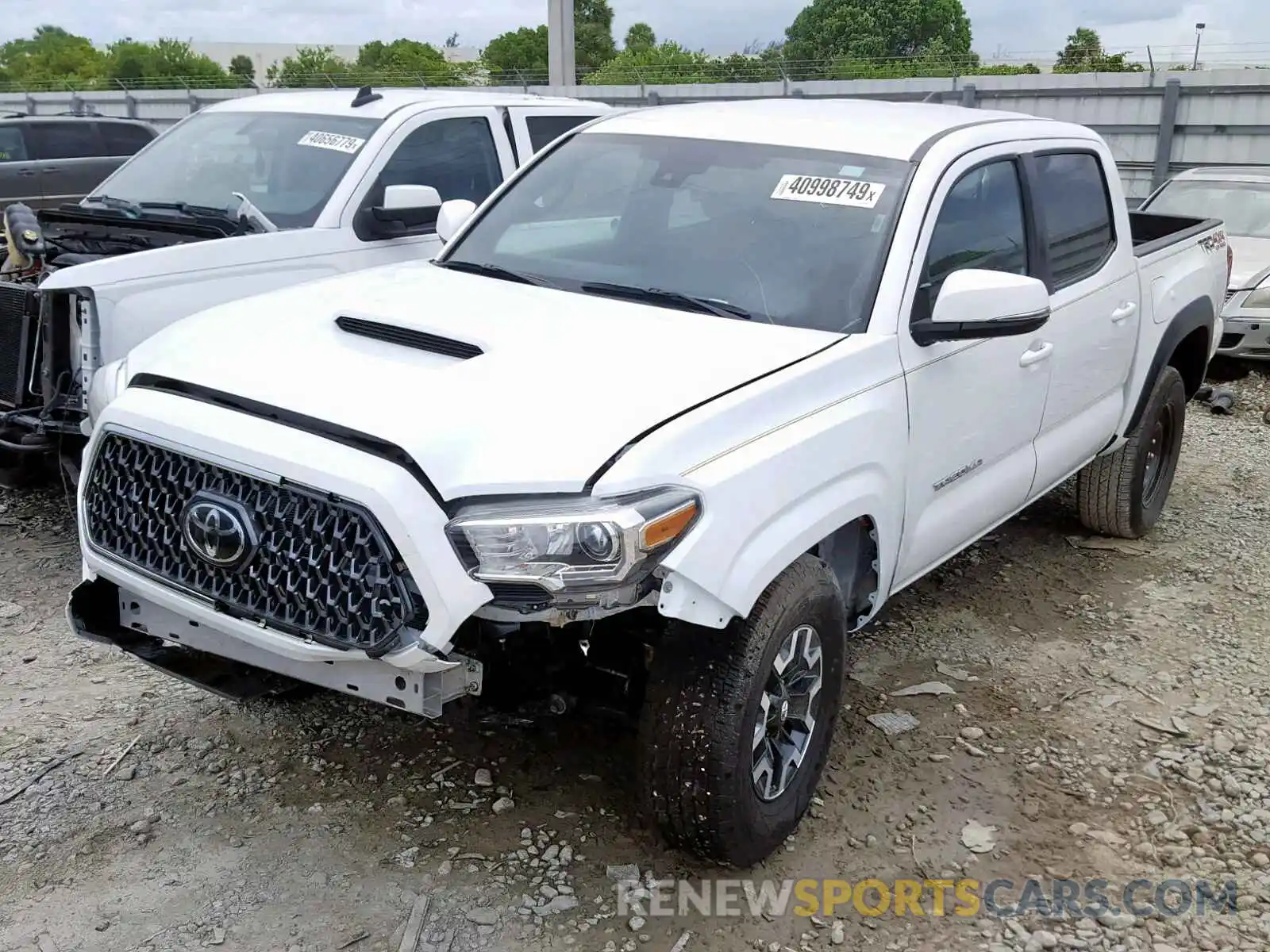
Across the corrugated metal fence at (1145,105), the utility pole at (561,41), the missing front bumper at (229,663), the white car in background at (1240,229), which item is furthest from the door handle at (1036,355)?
the utility pole at (561,41)

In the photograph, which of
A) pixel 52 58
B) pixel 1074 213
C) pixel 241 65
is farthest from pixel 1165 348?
pixel 52 58

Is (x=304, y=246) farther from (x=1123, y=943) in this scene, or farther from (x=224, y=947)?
(x=1123, y=943)

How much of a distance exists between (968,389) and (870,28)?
3425 inches

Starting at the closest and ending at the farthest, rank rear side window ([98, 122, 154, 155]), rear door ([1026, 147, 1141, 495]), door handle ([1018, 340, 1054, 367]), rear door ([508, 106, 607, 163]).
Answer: door handle ([1018, 340, 1054, 367]), rear door ([1026, 147, 1141, 495]), rear door ([508, 106, 607, 163]), rear side window ([98, 122, 154, 155])

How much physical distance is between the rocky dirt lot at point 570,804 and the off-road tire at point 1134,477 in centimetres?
87

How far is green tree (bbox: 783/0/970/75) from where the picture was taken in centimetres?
8300

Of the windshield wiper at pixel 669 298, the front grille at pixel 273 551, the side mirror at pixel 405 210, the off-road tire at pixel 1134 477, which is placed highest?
the side mirror at pixel 405 210

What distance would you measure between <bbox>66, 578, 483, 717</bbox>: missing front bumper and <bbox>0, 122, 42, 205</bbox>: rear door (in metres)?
10.3

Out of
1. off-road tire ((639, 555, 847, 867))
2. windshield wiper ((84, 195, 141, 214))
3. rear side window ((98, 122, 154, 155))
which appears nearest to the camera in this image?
off-road tire ((639, 555, 847, 867))

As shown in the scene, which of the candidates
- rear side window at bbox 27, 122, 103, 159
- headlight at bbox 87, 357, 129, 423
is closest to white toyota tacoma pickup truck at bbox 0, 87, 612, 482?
headlight at bbox 87, 357, 129, 423

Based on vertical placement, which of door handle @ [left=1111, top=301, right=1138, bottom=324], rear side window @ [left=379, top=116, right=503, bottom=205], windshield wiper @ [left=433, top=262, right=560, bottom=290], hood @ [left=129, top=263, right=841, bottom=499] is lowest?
door handle @ [left=1111, top=301, right=1138, bottom=324]

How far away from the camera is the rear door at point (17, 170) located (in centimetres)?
1202

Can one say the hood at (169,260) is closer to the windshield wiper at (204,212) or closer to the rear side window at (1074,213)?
the windshield wiper at (204,212)

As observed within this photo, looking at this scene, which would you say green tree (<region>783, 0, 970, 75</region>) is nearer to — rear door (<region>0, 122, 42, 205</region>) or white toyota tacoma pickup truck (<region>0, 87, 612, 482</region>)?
rear door (<region>0, 122, 42, 205</region>)
